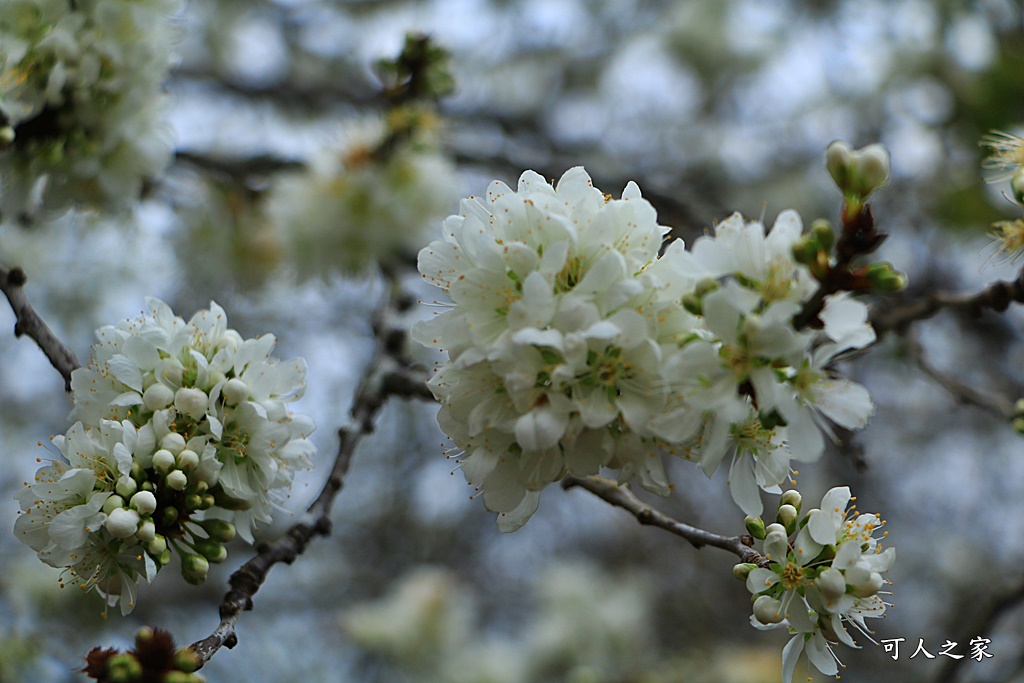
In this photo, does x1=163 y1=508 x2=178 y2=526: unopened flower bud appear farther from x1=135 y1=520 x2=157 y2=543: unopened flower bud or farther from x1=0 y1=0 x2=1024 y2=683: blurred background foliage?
x1=0 y1=0 x2=1024 y2=683: blurred background foliage

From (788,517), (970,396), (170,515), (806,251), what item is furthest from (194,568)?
(970,396)

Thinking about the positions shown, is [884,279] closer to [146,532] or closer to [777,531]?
[777,531]

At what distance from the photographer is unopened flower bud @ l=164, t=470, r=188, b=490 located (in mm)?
1568

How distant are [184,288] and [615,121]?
4.36 meters

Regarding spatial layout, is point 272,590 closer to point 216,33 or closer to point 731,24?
point 216,33

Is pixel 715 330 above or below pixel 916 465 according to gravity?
above

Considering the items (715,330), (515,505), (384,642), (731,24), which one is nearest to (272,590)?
(384,642)

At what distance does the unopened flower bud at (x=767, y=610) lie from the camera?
1504 mm

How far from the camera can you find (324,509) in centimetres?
202

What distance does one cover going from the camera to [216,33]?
19.7 ft

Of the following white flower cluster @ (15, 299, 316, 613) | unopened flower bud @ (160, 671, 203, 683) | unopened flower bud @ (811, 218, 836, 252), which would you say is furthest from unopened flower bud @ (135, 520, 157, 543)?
unopened flower bud @ (811, 218, 836, 252)

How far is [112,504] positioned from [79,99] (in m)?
1.42

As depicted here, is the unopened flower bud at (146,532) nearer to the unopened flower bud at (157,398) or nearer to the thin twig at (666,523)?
the unopened flower bud at (157,398)

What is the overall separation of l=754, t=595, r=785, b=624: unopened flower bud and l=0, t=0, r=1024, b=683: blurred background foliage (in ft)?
6.46
